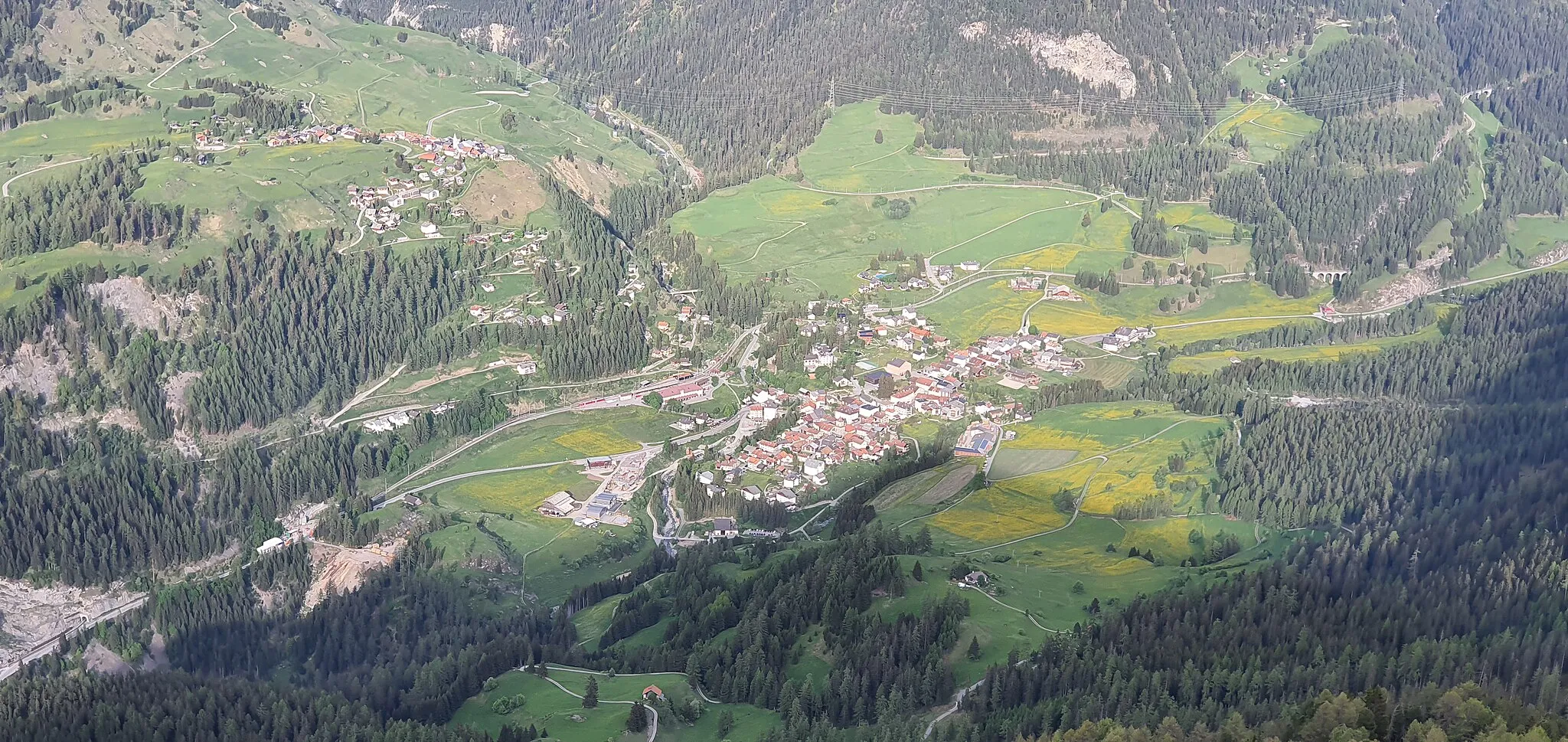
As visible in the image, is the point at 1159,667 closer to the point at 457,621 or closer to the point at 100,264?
the point at 457,621

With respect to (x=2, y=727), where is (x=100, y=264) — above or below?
above

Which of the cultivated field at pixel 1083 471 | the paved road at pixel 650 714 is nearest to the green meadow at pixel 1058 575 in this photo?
the cultivated field at pixel 1083 471

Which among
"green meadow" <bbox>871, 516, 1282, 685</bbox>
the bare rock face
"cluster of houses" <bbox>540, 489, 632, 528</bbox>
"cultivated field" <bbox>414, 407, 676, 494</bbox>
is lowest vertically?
the bare rock face

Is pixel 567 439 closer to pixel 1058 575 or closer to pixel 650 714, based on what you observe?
pixel 1058 575

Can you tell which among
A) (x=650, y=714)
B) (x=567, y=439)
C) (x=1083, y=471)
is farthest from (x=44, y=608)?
(x=1083, y=471)

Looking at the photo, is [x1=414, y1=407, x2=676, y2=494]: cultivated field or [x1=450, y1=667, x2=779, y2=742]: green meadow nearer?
[x1=450, y1=667, x2=779, y2=742]: green meadow

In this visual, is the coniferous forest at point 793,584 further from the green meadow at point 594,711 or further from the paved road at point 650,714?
the paved road at point 650,714

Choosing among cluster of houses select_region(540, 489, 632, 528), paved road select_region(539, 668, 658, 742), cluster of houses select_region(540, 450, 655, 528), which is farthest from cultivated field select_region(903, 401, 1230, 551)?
paved road select_region(539, 668, 658, 742)

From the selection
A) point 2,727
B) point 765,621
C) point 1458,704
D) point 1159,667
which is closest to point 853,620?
point 765,621

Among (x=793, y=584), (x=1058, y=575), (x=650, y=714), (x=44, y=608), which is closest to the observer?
(x=650, y=714)

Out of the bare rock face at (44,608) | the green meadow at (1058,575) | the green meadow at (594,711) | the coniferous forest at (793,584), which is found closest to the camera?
the coniferous forest at (793,584)

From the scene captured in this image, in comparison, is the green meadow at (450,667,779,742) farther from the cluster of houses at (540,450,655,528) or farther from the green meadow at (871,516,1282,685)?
the cluster of houses at (540,450,655,528)
